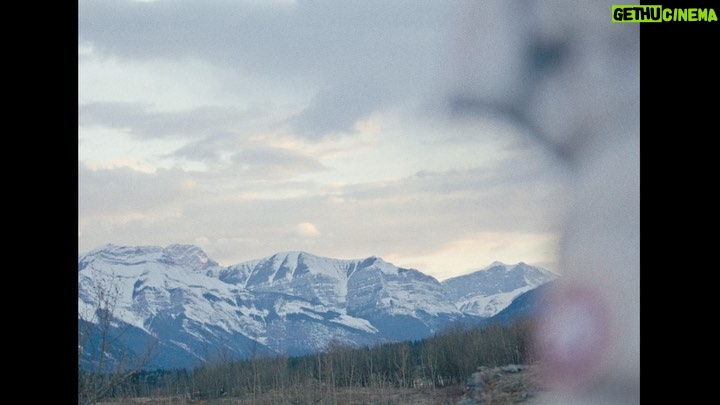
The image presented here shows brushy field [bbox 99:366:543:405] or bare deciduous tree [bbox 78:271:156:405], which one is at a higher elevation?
bare deciduous tree [bbox 78:271:156:405]

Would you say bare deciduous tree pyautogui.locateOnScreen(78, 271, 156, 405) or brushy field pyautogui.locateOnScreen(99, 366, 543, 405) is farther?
brushy field pyautogui.locateOnScreen(99, 366, 543, 405)
